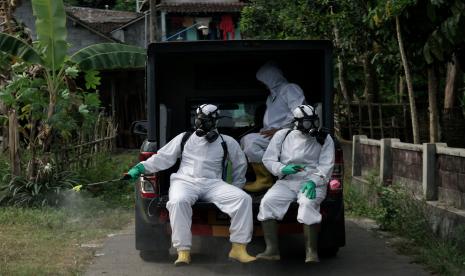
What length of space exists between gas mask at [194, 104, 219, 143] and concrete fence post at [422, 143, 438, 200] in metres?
3.28

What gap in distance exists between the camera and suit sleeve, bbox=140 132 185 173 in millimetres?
7867

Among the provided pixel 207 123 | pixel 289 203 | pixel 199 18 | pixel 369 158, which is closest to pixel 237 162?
pixel 207 123

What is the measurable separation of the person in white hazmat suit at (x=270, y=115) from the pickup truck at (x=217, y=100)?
0.70 feet

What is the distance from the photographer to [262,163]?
27.9 feet

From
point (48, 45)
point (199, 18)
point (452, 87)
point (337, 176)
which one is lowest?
point (337, 176)

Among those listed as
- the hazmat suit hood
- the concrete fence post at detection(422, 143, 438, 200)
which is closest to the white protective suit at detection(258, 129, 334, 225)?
the hazmat suit hood

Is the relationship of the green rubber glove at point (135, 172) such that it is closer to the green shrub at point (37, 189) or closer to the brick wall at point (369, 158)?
the green shrub at point (37, 189)

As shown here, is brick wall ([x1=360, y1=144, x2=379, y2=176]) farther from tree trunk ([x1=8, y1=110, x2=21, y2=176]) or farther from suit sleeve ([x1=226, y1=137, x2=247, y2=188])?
tree trunk ([x1=8, y1=110, x2=21, y2=176])

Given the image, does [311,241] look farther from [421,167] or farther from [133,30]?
[133,30]

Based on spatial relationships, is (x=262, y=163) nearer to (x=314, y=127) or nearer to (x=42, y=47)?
(x=314, y=127)

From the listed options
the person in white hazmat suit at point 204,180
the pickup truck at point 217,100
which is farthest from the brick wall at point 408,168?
the person in white hazmat suit at point 204,180

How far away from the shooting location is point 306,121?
7.81m

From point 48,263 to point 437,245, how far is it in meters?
4.02

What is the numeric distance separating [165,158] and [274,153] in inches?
41.5
